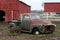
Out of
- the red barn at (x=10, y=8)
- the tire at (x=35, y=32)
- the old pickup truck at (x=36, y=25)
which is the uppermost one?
the red barn at (x=10, y=8)

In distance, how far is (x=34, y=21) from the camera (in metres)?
18.7

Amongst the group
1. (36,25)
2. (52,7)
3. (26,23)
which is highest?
(52,7)

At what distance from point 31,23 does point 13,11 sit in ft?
Result: 54.2

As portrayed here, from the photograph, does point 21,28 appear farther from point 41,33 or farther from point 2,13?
point 2,13

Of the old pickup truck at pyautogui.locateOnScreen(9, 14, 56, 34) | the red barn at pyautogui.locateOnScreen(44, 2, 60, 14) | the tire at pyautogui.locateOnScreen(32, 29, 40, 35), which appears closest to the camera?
the old pickup truck at pyautogui.locateOnScreen(9, 14, 56, 34)

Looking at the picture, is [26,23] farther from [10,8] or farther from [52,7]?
[52,7]

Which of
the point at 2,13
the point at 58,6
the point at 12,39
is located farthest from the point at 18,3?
the point at 12,39

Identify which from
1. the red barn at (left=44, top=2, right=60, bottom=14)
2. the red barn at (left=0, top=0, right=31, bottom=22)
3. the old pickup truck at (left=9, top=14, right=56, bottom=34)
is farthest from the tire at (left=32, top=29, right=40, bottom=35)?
the red barn at (left=44, top=2, right=60, bottom=14)

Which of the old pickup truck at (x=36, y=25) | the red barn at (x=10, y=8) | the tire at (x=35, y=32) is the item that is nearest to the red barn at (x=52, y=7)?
the red barn at (x=10, y=8)

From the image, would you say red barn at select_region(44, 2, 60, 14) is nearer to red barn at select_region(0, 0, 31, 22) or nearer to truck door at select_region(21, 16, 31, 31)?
red barn at select_region(0, 0, 31, 22)

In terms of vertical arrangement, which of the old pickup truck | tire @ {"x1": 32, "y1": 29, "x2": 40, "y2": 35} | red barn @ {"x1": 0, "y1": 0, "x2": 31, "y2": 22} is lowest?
tire @ {"x1": 32, "y1": 29, "x2": 40, "y2": 35}

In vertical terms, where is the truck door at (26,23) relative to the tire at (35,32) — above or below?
above

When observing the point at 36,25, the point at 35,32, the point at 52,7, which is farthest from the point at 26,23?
the point at 52,7

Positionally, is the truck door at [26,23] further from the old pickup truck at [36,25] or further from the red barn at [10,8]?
the red barn at [10,8]
